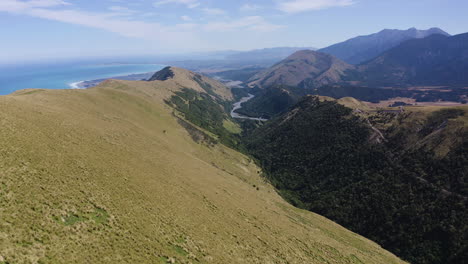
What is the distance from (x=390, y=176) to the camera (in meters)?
114

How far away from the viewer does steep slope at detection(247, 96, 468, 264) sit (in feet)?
276

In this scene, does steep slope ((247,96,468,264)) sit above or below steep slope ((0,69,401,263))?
below

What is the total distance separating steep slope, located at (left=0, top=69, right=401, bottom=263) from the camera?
27922mm

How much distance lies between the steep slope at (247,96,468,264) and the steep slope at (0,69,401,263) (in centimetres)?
2185

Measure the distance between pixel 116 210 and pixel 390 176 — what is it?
125 meters

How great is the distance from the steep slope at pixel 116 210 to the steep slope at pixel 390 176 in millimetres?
21849

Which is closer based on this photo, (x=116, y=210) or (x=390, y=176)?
(x=116, y=210)

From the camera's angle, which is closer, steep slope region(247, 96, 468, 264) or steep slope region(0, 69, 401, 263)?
steep slope region(0, 69, 401, 263)

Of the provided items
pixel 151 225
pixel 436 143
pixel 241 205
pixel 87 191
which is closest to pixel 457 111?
pixel 436 143

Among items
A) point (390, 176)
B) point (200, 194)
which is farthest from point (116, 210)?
point (390, 176)

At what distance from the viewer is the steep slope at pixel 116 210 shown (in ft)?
91.6

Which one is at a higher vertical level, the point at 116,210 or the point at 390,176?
the point at 116,210

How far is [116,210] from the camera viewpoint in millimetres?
36406

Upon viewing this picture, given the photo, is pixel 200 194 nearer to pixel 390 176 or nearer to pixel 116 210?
pixel 116 210
